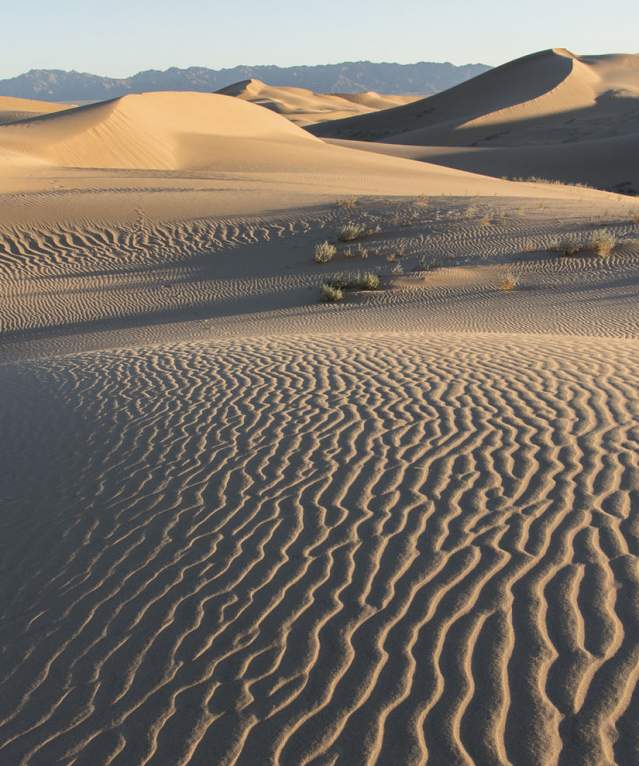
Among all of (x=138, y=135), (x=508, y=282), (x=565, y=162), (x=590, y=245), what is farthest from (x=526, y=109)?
(x=508, y=282)

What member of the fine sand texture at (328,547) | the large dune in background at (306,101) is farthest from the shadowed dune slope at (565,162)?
the large dune in background at (306,101)

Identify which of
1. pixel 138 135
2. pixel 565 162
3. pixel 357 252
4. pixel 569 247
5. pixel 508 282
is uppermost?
pixel 138 135

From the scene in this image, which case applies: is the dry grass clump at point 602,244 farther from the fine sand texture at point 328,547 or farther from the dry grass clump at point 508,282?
A: the fine sand texture at point 328,547

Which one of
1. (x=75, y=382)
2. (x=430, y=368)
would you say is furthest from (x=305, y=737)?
(x=75, y=382)

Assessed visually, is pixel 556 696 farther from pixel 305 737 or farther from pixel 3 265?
pixel 3 265

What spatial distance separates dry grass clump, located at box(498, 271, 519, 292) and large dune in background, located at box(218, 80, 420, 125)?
91402 millimetres

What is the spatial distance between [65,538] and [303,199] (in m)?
20.5

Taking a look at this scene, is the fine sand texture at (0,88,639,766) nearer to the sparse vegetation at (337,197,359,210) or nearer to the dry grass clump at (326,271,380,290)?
the dry grass clump at (326,271,380,290)

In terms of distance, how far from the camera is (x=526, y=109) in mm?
70625

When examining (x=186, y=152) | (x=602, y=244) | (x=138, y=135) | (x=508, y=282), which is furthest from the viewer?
(x=186, y=152)

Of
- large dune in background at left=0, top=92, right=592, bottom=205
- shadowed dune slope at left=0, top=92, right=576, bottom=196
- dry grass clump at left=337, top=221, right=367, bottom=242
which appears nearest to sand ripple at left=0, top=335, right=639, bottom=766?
dry grass clump at left=337, top=221, right=367, bottom=242

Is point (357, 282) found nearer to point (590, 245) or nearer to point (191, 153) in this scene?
point (590, 245)

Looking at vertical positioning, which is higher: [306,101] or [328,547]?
[306,101]

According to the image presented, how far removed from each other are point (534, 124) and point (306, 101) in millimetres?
68987
